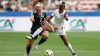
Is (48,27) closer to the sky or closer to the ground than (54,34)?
closer to the sky

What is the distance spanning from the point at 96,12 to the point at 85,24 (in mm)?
1197

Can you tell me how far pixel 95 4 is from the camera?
32.0 meters

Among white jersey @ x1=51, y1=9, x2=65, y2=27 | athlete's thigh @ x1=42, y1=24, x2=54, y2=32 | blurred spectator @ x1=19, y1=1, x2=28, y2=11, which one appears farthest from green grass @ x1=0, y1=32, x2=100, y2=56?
blurred spectator @ x1=19, y1=1, x2=28, y2=11

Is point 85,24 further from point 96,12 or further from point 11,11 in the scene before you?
point 11,11

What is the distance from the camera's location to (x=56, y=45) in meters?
20.6

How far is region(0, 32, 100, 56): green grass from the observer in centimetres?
1753

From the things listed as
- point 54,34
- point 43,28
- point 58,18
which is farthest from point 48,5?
point 43,28

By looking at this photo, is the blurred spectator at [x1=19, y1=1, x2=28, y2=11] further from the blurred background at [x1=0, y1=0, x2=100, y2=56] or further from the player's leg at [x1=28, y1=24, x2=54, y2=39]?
the player's leg at [x1=28, y1=24, x2=54, y2=39]

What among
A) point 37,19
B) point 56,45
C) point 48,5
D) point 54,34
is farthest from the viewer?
point 48,5

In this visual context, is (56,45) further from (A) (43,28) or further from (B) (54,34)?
(B) (54,34)

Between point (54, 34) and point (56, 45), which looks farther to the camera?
point (54, 34)

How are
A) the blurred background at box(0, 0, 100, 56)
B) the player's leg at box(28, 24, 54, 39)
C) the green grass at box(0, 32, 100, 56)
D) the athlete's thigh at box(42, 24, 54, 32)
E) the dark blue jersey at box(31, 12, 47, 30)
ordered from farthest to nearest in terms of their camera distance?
the blurred background at box(0, 0, 100, 56)
the green grass at box(0, 32, 100, 56)
the athlete's thigh at box(42, 24, 54, 32)
the dark blue jersey at box(31, 12, 47, 30)
the player's leg at box(28, 24, 54, 39)

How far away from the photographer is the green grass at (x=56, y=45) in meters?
17.5

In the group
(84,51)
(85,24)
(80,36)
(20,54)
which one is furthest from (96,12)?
(20,54)
